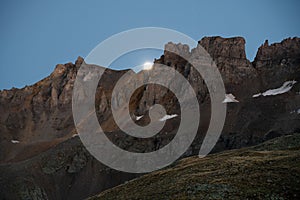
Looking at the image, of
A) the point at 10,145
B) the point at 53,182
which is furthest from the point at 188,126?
the point at 10,145

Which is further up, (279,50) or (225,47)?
(225,47)

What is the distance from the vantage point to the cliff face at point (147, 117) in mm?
92188

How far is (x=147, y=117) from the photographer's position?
132125mm

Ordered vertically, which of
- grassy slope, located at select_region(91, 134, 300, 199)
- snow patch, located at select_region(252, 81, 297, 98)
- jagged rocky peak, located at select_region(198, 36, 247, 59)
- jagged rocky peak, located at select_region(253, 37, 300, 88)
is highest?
jagged rocky peak, located at select_region(198, 36, 247, 59)

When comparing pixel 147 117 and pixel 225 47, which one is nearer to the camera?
pixel 147 117

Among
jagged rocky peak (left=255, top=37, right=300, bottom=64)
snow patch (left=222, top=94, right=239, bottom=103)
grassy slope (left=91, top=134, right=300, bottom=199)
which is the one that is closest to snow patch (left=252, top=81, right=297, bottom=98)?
snow patch (left=222, top=94, right=239, bottom=103)

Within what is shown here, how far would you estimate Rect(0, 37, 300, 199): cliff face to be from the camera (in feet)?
302

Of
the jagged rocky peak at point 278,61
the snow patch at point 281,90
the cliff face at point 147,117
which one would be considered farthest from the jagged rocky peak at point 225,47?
the snow patch at point 281,90

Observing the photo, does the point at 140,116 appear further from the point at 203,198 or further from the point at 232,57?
the point at 203,198

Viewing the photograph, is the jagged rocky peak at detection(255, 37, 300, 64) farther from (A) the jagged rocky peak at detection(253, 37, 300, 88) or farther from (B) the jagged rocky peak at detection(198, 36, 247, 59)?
(B) the jagged rocky peak at detection(198, 36, 247, 59)

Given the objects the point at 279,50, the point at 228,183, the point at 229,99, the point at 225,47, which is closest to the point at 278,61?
the point at 279,50

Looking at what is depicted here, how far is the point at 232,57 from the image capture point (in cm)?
14888

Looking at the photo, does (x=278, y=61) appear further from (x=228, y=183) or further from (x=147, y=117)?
(x=228, y=183)

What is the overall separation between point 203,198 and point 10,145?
14463 centimetres
